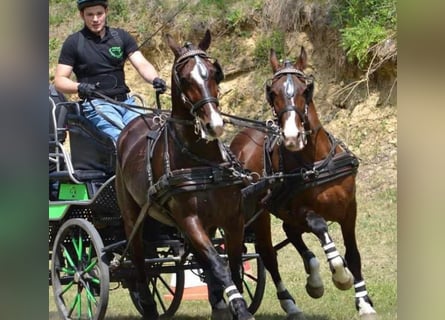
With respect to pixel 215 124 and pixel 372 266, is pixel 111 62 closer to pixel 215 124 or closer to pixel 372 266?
pixel 215 124

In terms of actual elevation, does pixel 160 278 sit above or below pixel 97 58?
below

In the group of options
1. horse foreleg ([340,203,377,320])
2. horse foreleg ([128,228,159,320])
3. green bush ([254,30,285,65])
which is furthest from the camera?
green bush ([254,30,285,65])

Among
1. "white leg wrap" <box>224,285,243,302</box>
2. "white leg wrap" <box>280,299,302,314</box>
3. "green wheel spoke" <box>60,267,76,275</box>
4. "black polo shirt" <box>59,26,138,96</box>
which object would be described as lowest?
"white leg wrap" <box>280,299,302,314</box>

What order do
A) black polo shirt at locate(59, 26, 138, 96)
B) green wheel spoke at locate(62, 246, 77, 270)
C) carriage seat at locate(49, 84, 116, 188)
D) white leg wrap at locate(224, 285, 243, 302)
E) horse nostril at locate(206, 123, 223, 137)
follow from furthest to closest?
1. black polo shirt at locate(59, 26, 138, 96)
2. carriage seat at locate(49, 84, 116, 188)
3. green wheel spoke at locate(62, 246, 77, 270)
4. white leg wrap at locate(224, 285, 243, 302)
5. horse nostril at locate(206, 123, 223, 137)

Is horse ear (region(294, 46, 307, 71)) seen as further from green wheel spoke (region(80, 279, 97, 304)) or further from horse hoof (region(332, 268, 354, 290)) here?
green wheel spoke (region(80, 279, 97, 304))

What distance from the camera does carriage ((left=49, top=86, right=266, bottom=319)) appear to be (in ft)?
18.4

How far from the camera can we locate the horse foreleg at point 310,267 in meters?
5.76

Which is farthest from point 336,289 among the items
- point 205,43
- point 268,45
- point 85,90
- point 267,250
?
point 268,45

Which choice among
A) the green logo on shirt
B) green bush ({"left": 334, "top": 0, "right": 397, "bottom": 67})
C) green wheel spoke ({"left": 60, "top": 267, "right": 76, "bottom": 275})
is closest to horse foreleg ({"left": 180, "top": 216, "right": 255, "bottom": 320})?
green wheel spoke ({"left": 60, "top": 267, "right": 76, "bottom": 275})

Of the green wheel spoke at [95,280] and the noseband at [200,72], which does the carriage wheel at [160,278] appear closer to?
the green wheel spoke at [95,280]

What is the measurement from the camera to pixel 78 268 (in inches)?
224

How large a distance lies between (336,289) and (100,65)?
10.8 ft

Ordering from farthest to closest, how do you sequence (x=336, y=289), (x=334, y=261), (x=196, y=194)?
(x=336, y=289)
(x=334, y=261)
(x=196, y=194)

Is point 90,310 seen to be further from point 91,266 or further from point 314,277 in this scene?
point 314,277
